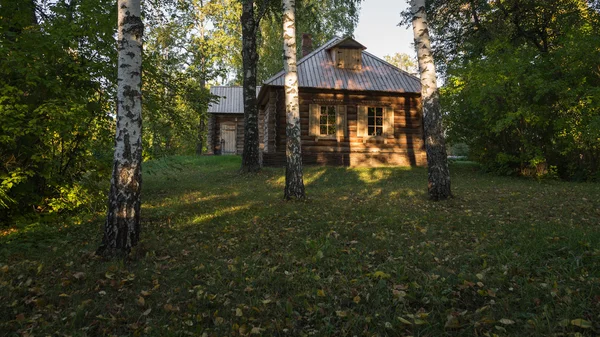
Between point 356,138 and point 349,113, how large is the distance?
1267mm

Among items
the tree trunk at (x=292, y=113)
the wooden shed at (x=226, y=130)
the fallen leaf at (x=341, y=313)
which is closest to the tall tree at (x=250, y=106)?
the tree trunk at (x=292, y=113)

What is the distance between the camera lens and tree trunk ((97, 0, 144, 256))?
448 centimetres

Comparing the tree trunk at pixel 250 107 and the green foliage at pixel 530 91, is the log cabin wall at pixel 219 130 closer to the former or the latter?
the tree trunk at pixel 250 107

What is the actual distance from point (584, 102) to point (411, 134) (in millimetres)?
7077

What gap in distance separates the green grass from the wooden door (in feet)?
69.1

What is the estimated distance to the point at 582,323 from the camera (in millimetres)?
2574

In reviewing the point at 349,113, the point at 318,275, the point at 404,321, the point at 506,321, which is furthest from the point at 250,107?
the point at 506,321

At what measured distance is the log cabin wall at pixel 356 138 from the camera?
16375 millimetres

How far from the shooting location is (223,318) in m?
3.16

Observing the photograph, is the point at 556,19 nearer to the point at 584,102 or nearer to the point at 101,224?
the point at 584,102

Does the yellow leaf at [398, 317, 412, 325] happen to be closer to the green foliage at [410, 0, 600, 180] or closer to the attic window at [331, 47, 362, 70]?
the green foliage at [410, 0, 600, 180]

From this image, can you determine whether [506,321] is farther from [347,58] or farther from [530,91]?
[347,58]

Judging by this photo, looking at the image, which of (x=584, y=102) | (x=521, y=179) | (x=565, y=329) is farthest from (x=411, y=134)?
(x=565, y=329)

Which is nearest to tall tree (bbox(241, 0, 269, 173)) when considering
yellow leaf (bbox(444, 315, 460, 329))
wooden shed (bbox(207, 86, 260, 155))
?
yellow leaf (bbox(444, 315, 460, 329))
